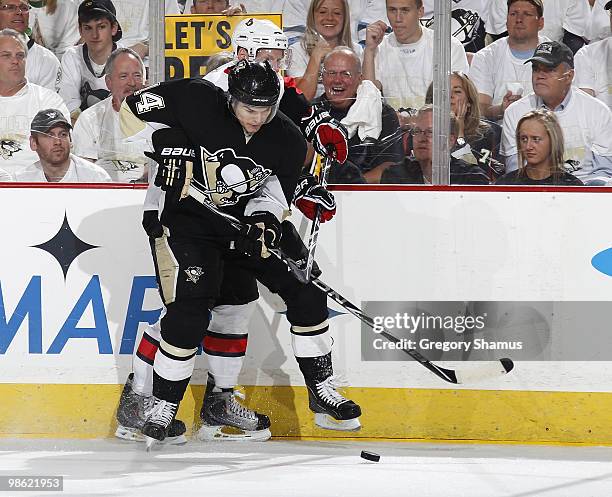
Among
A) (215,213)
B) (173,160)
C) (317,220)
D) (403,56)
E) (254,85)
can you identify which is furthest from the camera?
(403,56)

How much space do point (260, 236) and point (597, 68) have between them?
51.8 inches

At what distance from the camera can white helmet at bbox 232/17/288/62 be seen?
145 inches

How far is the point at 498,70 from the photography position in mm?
3850

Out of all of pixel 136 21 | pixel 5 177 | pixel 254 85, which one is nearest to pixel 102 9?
pixel 136 21

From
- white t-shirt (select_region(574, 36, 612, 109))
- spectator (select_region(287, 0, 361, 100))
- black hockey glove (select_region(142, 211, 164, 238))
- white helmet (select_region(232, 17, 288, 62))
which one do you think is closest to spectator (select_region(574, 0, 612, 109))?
white t-shirt (select_region(574, 36, 612, 109))

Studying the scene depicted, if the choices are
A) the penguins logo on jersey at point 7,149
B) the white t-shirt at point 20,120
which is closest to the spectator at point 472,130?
the white t-shirt at point 20,120

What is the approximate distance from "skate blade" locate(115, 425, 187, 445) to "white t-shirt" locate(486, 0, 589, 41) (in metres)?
1.82

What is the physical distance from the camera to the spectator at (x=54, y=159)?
12.8 feet

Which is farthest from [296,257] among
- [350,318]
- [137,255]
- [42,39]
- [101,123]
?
[42,39]

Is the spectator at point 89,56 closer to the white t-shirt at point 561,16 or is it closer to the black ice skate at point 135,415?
the black ice skate at point 135,415

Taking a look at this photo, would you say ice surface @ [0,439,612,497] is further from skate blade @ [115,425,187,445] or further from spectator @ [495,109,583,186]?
spectator @ [495,109,583,186]

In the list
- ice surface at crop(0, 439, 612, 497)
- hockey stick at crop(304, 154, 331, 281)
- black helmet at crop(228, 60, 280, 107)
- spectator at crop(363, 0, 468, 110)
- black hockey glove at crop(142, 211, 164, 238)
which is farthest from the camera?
spectator at crop(363, 0, 468, 110)

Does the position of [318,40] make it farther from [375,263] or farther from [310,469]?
[310,469]

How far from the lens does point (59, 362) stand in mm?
3902
